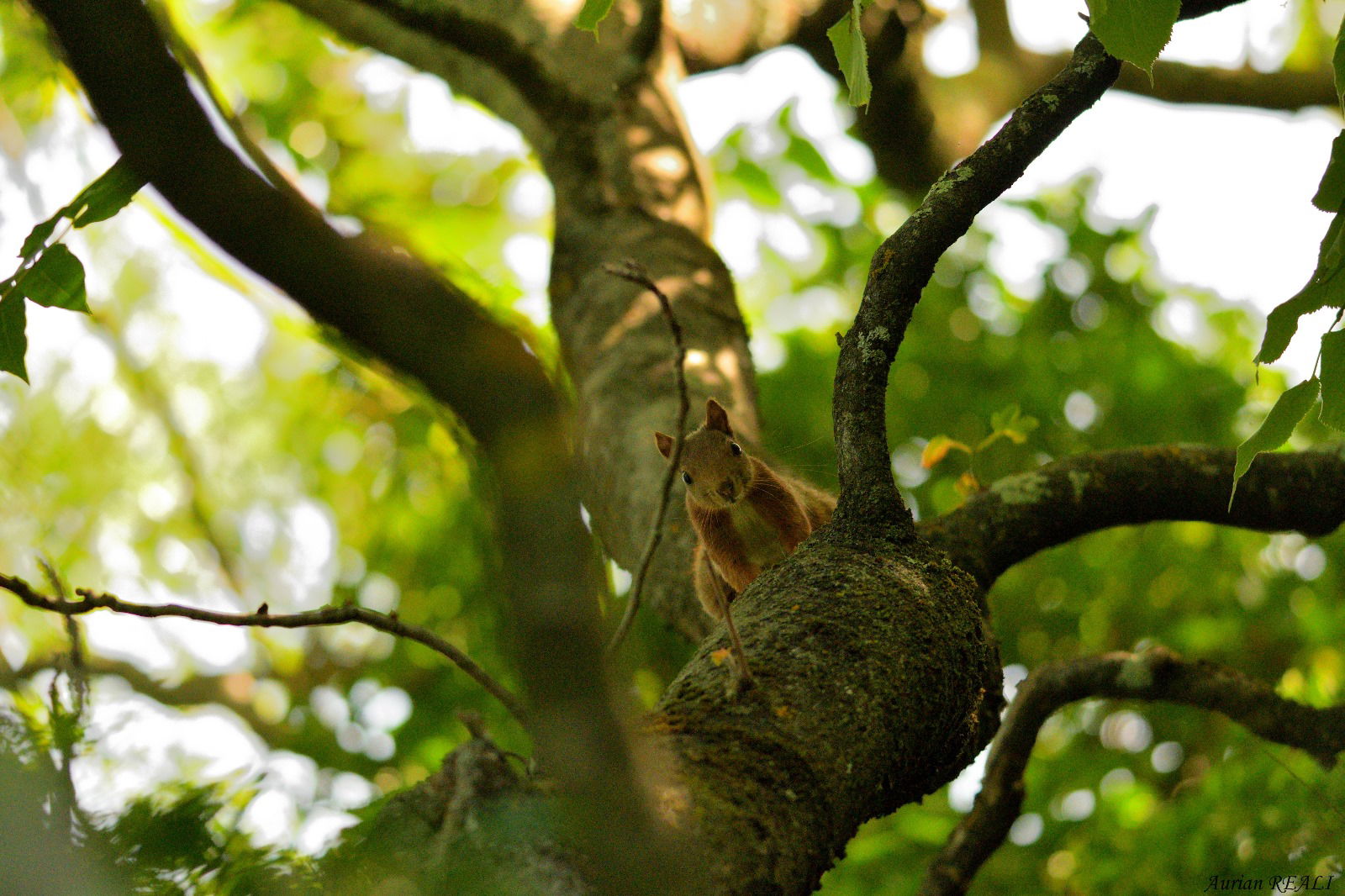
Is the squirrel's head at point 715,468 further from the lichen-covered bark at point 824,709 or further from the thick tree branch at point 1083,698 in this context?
the lichen-covered bark at point 824,709

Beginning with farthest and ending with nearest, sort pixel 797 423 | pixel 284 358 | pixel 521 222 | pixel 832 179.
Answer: pixel 284 358, pixel 521 222, pixel 832 179, pixel 797 423

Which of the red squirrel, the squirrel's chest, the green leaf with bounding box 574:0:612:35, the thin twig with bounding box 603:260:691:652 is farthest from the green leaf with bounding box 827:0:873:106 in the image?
the squirrel's chest

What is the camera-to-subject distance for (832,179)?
789cm

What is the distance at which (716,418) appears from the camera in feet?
12.3

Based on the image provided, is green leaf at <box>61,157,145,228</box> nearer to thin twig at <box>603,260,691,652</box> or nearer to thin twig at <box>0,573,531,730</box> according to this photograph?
thin twig at <box>0,573,531,730</box>

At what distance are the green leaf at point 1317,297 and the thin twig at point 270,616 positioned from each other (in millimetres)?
1592

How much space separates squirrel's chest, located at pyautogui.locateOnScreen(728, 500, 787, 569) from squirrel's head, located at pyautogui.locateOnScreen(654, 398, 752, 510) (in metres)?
0.07

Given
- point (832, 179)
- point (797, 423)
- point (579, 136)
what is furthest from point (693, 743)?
point (832, 179)

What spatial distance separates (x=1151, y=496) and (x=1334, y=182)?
4.77 feet

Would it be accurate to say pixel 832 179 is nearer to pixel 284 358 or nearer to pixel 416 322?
pixel 284 358

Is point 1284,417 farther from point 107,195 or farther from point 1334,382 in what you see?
point 107,195

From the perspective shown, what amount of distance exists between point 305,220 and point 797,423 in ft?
18.3

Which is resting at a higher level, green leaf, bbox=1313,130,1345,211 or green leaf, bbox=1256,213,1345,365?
green leaf, bbox=1313,130,1345,211

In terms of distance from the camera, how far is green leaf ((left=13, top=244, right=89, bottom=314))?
1.92 m
